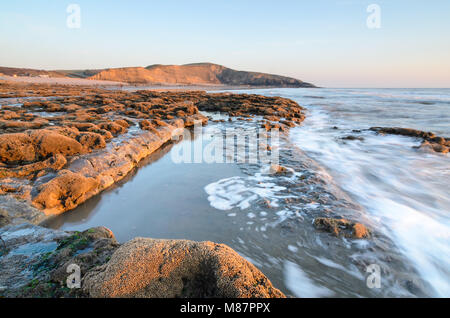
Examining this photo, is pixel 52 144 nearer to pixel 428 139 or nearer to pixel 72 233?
pixel 72 233

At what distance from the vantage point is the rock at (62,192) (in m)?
3.05

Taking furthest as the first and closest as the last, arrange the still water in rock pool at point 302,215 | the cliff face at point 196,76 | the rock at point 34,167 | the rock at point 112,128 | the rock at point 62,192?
the cliff face at point 196,76
the rock at point 112,128
the rock at point 34,167
the rock at point 62,192
the still water in rock pool at point 302,215

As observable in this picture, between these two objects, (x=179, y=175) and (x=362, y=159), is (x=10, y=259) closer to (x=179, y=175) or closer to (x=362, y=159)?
(x=179, y=175)

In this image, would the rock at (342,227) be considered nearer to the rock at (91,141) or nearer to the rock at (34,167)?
the rock at (34,167)

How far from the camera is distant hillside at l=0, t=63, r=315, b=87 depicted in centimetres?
9025

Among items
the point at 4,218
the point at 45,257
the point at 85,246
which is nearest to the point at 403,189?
the point at 85,246

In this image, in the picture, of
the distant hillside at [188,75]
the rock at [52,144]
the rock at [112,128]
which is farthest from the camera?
the distant hillside at [188,75]

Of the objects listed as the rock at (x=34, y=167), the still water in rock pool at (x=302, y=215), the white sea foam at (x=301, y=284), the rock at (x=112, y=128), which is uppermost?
the rock at (x=112, y=128)

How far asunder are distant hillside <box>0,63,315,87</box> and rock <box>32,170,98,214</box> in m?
90.7

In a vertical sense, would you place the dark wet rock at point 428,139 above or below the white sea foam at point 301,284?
above

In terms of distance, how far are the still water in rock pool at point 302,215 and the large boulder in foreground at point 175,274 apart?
3.07ft

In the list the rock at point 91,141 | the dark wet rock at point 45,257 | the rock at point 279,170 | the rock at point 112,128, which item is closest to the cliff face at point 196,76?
the rock at point 112,128

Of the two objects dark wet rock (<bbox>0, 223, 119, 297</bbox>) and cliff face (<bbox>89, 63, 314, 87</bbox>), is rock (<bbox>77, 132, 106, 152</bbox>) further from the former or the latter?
cliff face (<bbox>89, 63, 314, 87</bbox>)
